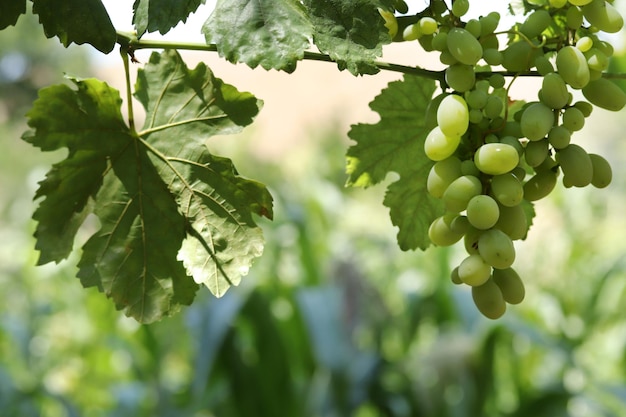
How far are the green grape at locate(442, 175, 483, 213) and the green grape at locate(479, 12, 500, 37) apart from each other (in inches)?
2.4

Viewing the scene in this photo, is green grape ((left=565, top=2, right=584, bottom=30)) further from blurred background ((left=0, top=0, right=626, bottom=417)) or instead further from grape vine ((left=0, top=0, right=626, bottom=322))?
blurred background ((left=0, top=0, right=626, bottom=417))

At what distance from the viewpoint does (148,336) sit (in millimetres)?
1780

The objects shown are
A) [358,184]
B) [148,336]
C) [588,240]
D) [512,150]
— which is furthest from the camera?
[588,240]

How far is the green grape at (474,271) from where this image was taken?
0.91 ft

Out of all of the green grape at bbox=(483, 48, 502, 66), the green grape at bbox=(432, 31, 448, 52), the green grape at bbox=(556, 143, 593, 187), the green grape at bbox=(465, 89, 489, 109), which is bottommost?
the green grape at bbox=(556, 143, 593, 187)

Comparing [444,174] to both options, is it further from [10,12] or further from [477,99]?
[10,12]

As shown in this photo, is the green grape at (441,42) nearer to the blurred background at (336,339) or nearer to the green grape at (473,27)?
the green grape at (473,27)

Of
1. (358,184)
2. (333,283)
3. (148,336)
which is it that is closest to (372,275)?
(333,283)

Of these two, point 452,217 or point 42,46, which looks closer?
point 452,217

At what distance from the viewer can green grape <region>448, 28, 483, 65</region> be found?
0.93 feet

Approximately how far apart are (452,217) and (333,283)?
170cm

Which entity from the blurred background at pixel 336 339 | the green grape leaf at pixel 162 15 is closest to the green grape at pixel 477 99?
the green grape leaf at pixel 162 15

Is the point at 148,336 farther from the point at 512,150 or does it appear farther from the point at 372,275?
the point at 512,150

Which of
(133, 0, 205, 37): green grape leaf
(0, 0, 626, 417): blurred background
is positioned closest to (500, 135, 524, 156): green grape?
(133, 0, 205, 37): green grape leaf
